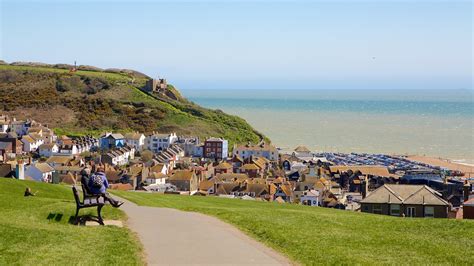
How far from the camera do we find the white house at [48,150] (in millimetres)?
72331

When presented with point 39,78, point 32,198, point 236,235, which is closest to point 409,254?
point 236,235

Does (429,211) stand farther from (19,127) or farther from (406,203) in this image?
(19,127)

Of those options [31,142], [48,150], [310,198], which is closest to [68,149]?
[48,150]

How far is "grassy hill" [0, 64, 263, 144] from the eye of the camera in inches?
3979

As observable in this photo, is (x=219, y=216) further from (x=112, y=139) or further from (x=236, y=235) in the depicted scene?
(x=112, y=139)

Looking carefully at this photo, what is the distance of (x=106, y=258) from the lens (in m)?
12.4

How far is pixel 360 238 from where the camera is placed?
48.7 feet

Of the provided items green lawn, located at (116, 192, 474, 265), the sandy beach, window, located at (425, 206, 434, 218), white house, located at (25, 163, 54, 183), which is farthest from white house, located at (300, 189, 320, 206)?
green lawn, located at (116, 192, 474, 265)

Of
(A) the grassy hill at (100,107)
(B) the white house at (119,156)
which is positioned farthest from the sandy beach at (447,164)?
(B) the white house at (119,156)

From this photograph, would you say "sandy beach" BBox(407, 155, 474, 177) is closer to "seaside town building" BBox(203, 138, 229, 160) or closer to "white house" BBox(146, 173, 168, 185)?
"seaside town building" BBox(203, 138, 229, 160)

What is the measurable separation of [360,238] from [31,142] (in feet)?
217

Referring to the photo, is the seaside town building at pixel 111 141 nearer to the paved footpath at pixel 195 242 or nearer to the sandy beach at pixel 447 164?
the sandy beach at pixel 447 164

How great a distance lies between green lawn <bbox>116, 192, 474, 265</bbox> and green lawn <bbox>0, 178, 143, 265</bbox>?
121 inches

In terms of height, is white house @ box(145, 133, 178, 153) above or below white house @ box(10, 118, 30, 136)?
below
